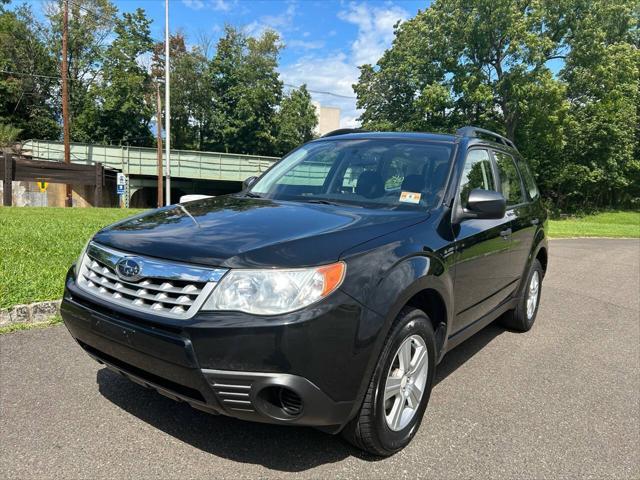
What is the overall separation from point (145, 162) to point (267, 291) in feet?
119

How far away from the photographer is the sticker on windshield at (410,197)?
3.05 meters

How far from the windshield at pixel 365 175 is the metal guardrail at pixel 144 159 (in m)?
30.5

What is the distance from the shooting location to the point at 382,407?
2.36 m

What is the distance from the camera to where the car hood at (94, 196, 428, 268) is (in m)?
2.11

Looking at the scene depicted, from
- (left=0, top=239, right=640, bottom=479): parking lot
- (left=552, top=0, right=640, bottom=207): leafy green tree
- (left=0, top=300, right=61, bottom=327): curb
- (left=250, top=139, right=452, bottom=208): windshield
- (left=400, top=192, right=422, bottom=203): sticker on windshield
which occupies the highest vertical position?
(left=552, top=0, right=640, bottom=207): leafy green tree

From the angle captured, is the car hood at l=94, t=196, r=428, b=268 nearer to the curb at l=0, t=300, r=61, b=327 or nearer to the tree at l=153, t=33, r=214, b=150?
the curb at l=0, t=300, r=61, b=327

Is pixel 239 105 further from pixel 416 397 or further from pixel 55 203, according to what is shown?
pixel 416 397

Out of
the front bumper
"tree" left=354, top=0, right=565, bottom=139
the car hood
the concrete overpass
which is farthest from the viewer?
the concrete overpass

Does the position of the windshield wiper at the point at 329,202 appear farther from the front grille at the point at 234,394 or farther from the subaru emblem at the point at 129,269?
the front grille at the point at 234,394

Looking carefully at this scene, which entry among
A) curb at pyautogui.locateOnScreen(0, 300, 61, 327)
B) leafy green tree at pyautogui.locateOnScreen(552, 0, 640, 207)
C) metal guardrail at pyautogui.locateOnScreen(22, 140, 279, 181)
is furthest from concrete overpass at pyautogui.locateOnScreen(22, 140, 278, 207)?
curb at pyautogui.locateOnScreen(0, 300, 61, 327)

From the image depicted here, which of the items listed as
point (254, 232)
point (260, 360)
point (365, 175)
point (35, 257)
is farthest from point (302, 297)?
point (35, 257)

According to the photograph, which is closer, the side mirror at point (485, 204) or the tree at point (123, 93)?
the side mirror at point (485, 204)

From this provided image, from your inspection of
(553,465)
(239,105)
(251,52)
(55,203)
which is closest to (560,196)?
(239,105)

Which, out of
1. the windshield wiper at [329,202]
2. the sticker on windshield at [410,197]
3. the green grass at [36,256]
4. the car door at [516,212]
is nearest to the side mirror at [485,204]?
the sticker on windshield at [410,197]
